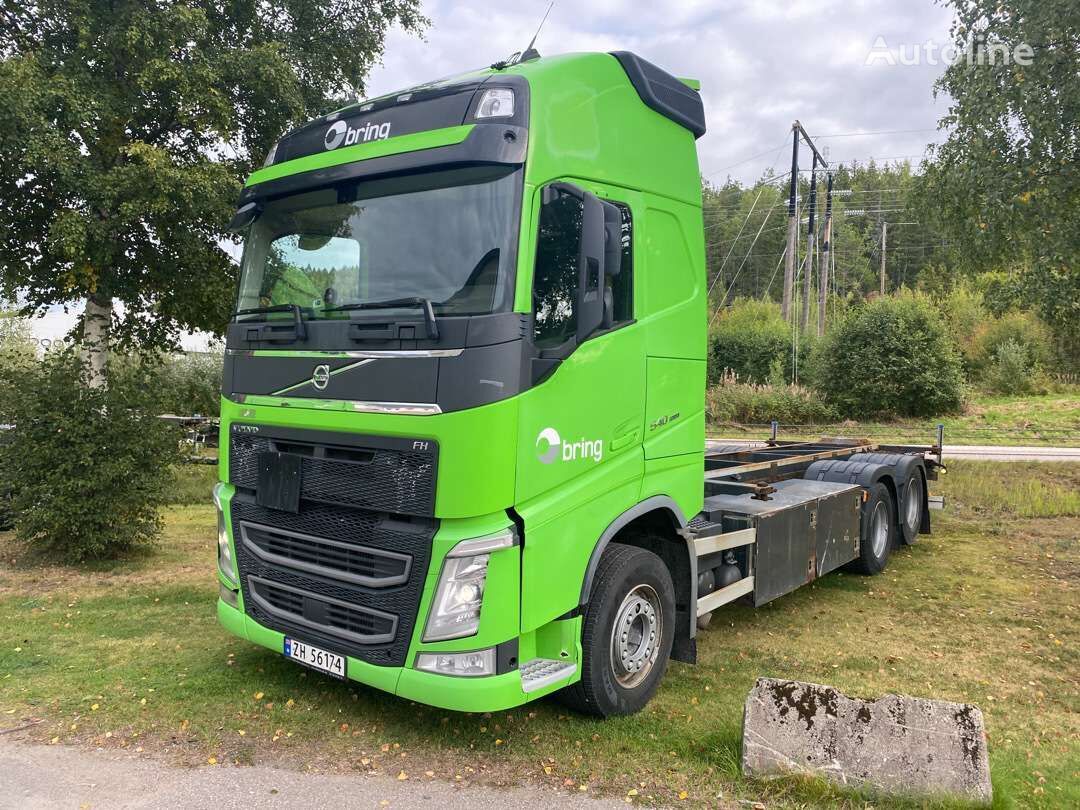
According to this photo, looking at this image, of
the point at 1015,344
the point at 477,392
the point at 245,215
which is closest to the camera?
the point at 477,392

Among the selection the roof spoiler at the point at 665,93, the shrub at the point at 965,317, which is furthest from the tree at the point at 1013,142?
the shrub at the point at 965,317

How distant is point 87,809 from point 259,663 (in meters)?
1.70

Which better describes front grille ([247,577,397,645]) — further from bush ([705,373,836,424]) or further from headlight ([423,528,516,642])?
bush ([705,373,836,424])

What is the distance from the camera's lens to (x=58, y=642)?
5535 millimetres

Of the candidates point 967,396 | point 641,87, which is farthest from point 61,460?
point 967,396

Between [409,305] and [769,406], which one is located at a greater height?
[409,305]

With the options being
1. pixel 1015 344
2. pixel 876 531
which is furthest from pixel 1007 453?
pixel 1015 344

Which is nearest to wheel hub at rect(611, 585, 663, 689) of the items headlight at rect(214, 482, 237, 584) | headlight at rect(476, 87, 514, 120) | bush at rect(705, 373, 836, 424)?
headlight at rect(214, 482, 237, 584)

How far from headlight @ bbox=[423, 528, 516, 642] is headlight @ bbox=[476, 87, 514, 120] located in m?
1.99

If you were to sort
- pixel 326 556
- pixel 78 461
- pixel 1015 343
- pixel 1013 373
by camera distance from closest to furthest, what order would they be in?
pixel 326 556 < pixel 78 461 < pixel 1013 373 < pixel 1015 343

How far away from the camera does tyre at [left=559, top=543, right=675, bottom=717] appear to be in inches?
160

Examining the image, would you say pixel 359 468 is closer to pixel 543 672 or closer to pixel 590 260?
pixel 543 672

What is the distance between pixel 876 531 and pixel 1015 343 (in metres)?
29.1

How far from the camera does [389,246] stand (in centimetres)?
388
